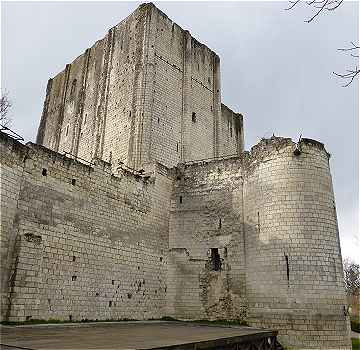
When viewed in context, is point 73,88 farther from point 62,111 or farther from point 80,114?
point 80,114

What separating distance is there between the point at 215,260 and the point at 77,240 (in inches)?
234

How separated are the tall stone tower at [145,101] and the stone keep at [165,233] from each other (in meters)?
0.13

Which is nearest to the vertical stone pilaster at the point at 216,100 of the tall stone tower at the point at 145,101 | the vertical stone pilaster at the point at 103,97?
the tall stone tower at the point at 145,101

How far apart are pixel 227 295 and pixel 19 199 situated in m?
8.45

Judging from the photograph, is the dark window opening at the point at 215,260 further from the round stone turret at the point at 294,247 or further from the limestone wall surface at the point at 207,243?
the round stone turret at the point at 294,247

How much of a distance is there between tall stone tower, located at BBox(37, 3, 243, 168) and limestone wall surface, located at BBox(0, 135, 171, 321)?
12.6 feet

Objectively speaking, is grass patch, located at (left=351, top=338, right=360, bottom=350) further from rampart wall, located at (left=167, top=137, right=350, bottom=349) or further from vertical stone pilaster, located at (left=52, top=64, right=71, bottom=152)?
vertical stone pilaster, located at (left=52, top=64, right=71, bottom=152)

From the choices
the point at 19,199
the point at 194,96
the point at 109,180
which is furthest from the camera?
the point at 194,96

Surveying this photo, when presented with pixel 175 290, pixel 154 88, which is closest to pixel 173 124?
pixel 154 88

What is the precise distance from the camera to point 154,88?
822 inches

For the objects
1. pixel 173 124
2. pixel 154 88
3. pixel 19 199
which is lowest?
pixel 19 199

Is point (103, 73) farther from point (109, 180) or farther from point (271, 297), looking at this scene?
point (271, 297)

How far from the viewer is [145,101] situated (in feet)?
66.1

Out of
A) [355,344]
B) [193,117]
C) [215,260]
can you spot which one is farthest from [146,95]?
[355,344]
